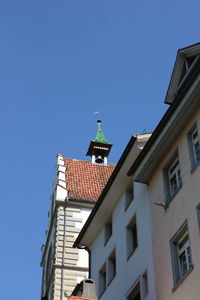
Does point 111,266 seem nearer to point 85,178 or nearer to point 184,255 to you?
point 184,255

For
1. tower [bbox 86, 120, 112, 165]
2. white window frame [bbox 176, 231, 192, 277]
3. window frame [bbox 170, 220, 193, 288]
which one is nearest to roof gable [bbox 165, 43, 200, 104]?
window frame [bbox 170, 220, 193, 288]

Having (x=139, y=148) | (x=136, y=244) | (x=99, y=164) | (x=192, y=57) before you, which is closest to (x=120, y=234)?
(x=136, y=244)

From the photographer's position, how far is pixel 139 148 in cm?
2755

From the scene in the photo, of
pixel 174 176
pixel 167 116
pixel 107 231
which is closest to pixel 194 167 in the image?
pixel 174 176

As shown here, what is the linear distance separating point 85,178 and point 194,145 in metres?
30.0

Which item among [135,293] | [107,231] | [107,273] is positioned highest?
[107,231]

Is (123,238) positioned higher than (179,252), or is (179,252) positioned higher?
(123,238)

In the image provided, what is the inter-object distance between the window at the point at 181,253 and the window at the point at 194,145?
7.01ft

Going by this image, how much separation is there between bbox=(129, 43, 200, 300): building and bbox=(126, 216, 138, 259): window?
2.33m

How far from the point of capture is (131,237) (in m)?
27.5

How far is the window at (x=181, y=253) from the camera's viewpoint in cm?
2128

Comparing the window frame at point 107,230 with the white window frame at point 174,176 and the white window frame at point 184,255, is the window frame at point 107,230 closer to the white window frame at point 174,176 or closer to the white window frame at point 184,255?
the white window frame at point 174,176

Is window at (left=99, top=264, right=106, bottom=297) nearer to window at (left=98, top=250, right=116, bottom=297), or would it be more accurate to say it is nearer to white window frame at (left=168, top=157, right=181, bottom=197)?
window at (left=98, top=250, right=116, bottom=297)

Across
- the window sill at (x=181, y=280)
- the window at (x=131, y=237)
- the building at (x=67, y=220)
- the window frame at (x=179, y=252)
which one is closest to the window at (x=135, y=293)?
the window at (x=131, y=237)
